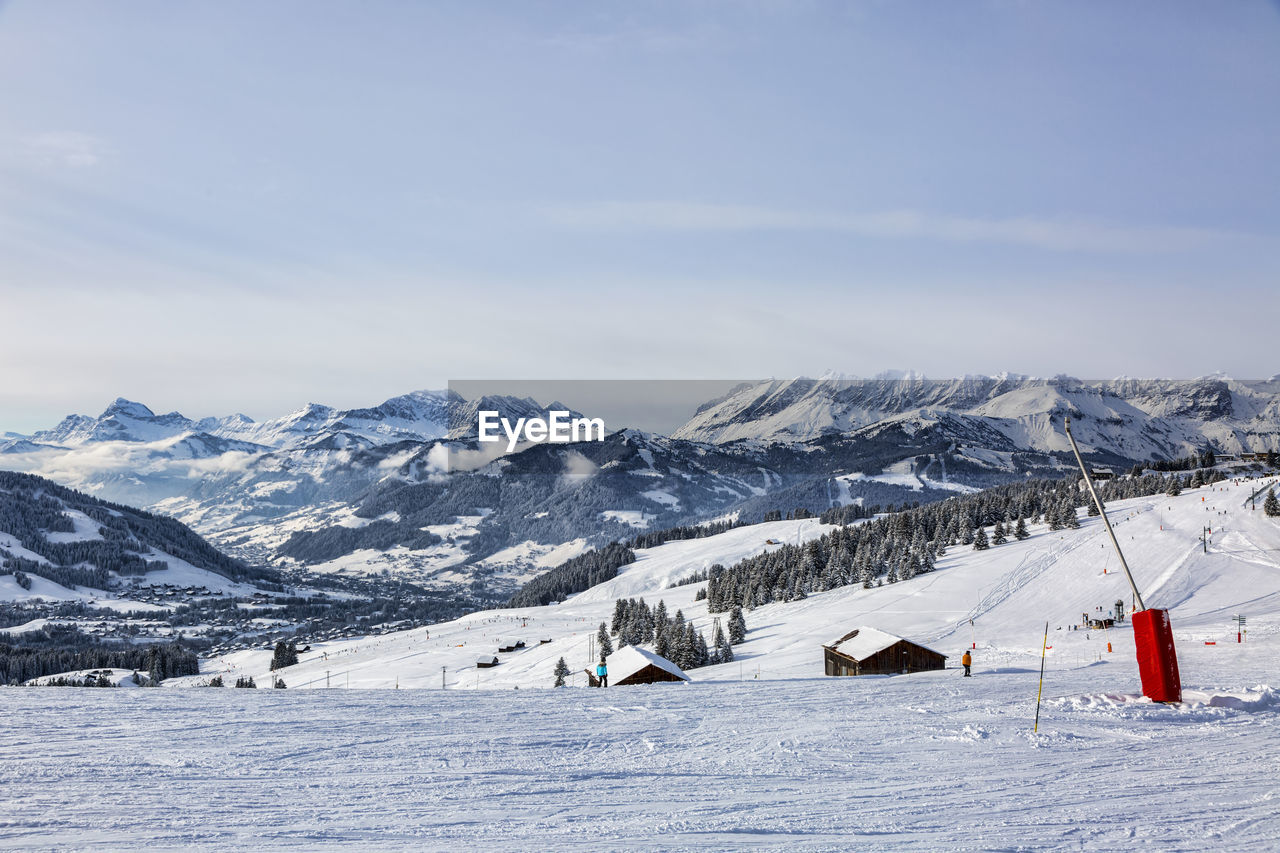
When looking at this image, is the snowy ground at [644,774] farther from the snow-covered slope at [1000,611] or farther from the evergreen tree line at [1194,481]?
the evergreen tree line at [1194,481]

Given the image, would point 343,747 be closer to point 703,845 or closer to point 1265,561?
point 703,845

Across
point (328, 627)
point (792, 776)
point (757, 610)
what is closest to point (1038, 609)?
point (757, 610)

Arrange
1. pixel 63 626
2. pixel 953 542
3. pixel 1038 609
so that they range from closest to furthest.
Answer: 1. pixel 1038 609
2. pixel 953 542
3. pixel 63 626

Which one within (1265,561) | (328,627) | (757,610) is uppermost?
(1265,561)

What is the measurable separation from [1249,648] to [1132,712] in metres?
22.2

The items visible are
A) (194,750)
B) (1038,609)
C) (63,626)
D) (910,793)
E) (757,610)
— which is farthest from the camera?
(63,626)

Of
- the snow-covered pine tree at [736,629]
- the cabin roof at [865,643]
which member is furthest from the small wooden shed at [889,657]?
the snow-covered pine tree at [736,629]

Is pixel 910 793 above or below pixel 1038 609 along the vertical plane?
above

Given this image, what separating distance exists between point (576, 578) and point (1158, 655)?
169276 millimetres

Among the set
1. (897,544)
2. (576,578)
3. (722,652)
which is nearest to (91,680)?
(722,652)

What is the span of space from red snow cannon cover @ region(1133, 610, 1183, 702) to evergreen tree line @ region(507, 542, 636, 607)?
161m

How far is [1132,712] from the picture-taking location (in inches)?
717

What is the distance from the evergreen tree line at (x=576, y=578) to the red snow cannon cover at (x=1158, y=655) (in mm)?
160943

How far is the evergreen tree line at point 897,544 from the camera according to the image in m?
102
